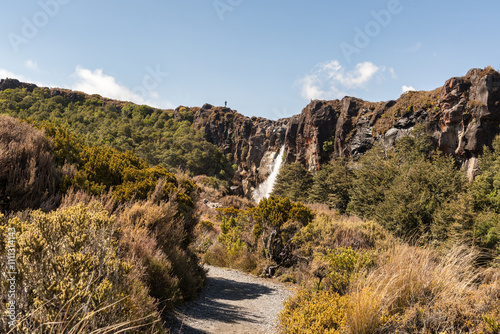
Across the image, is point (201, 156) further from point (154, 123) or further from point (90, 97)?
point (90, 97)

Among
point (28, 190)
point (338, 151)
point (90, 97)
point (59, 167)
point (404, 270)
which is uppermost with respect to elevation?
point (90, 97)

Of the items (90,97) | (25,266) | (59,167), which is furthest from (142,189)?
(90,97)

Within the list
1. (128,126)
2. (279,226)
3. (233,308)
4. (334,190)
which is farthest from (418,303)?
(128,126)

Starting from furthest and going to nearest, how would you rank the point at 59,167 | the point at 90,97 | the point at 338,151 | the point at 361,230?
the point at 90,97
the point at 338,151
the point at 361,230
the point at 59,167

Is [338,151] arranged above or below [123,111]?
below

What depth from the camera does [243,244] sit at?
13.2m

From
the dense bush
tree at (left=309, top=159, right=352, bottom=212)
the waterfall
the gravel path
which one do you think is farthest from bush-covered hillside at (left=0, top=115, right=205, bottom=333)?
the waterfall

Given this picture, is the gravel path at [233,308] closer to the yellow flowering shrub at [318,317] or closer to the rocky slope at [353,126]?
the yellow flowering shrub at [318,317]

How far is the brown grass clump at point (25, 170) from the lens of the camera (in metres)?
5.32

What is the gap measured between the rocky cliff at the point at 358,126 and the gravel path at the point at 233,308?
3200cm

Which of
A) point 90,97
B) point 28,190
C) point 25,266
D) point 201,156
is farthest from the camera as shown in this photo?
point 90,97

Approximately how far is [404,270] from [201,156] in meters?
58.5

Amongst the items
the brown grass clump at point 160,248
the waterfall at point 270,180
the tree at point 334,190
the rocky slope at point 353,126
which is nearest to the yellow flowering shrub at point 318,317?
the brown grass clump at point 160,248

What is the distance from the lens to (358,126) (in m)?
45.9
